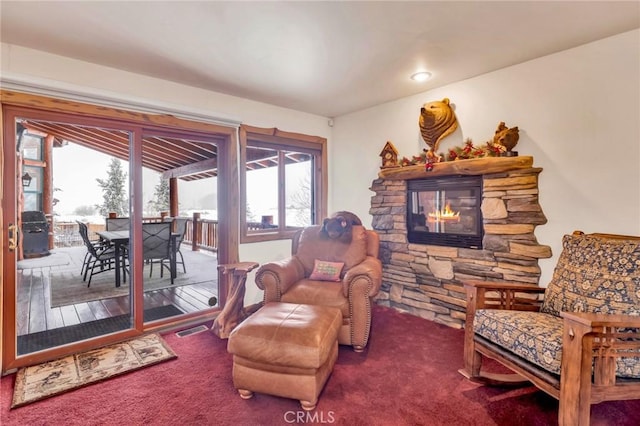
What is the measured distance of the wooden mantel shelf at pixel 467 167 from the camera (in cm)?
259

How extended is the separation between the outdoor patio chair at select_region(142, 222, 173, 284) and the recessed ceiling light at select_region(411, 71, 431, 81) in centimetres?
320

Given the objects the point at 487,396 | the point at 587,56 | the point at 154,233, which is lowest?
the point at 487,396

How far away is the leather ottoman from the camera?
1764 mm

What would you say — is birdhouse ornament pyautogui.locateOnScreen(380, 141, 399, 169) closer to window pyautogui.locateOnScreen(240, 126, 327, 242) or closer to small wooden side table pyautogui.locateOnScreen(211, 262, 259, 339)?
window pyautogui.locateOnScreen(240, 126, 327, 242)

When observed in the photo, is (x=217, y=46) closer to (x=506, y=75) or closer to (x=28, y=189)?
(x=28, y=189)

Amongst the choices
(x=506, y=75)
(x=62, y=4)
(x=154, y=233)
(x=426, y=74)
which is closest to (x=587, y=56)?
(x=506, y=75)

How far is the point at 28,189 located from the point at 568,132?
4.43m

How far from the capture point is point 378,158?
380cm

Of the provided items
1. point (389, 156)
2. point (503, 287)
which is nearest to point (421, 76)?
point (389, 156)

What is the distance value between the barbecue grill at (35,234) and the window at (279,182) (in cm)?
173

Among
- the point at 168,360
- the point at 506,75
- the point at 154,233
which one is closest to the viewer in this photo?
the point at 168,360

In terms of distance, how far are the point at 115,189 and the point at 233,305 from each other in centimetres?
160

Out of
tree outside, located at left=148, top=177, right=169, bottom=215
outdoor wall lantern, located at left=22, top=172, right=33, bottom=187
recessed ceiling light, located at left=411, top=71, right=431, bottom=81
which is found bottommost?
tree outside, located at left=148, top=177, right=169, bottom=215

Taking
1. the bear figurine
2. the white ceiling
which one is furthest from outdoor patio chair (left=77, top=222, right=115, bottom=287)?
the bear figurine
